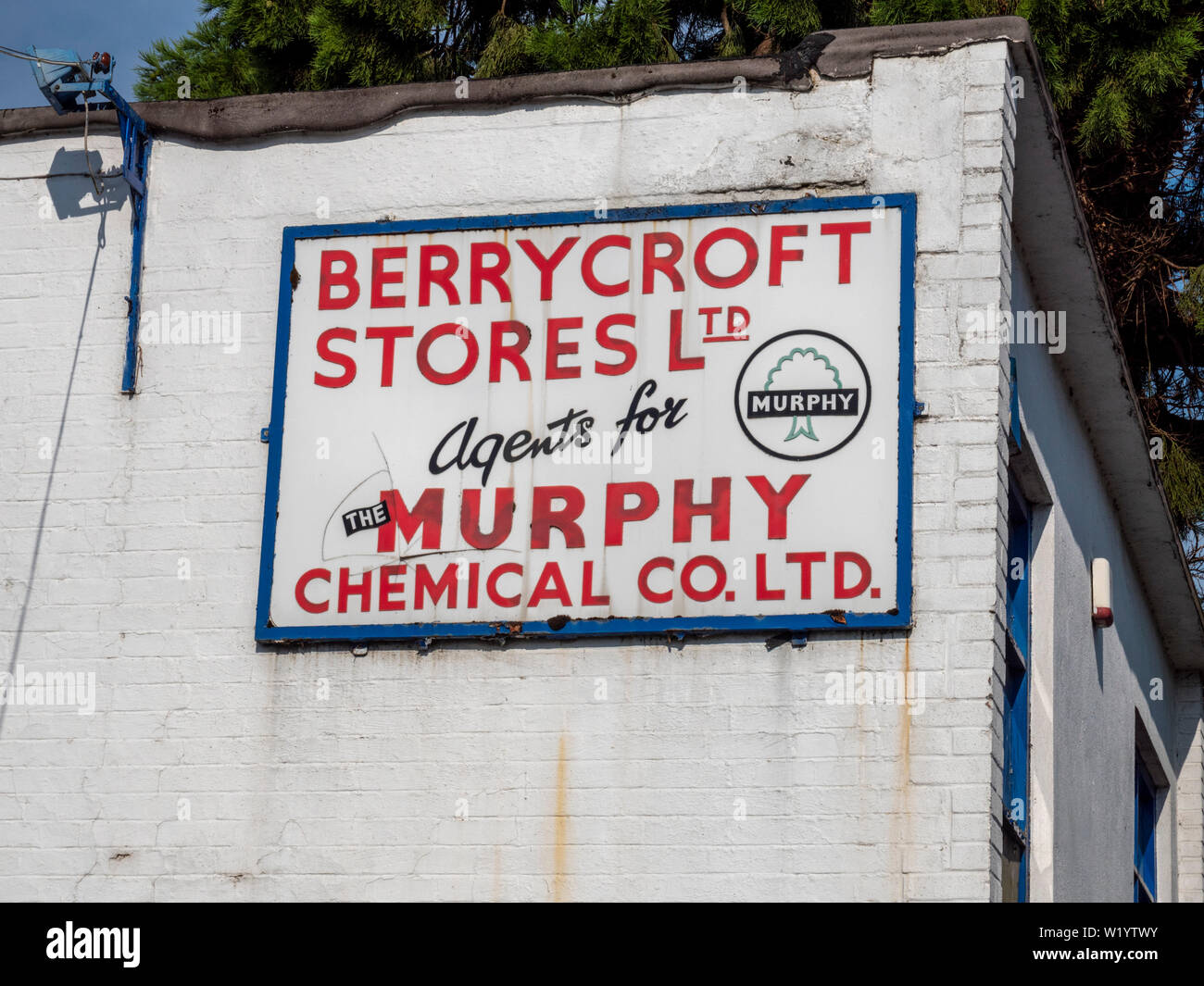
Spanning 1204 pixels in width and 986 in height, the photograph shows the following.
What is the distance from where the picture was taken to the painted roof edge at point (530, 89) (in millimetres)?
8031

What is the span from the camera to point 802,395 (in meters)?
7.69

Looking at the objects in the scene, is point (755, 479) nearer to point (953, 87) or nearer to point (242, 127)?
point (953, 87)

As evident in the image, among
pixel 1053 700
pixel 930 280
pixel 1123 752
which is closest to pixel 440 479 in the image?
pixel 930 280

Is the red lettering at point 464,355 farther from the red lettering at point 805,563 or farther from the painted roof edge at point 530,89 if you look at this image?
the red lettering at point 805,563

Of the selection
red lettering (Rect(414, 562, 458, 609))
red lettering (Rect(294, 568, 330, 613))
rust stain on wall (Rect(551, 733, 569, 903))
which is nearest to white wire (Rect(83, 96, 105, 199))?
red lettering (Rect(294, 568, 330, 613))

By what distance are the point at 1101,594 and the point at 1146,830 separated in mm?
4245

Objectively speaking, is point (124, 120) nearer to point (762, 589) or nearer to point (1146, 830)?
point (762, 589)

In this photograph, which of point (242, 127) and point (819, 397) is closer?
point (819, 397)

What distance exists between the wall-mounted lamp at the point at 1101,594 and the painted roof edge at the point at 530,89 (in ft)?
13.2

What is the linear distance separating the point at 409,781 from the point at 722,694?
135 cm

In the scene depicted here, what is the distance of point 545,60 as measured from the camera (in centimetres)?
1622

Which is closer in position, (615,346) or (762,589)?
(762,589)

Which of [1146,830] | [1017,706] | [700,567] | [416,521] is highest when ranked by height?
[416,521]
